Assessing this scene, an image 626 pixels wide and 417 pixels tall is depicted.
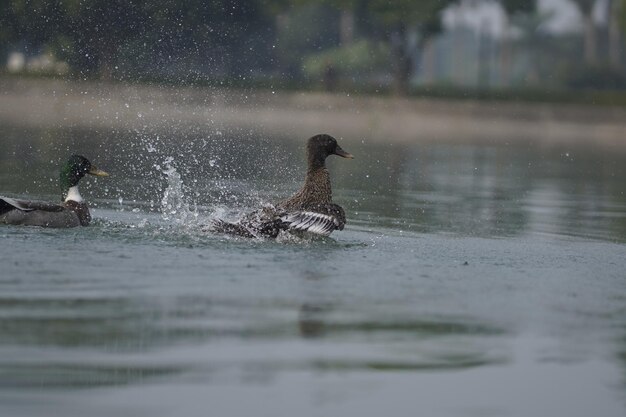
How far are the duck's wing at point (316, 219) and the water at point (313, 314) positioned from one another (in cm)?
15

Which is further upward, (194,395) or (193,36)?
(193,36)

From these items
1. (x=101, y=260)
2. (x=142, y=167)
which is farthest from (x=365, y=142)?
(x=101, y=260)

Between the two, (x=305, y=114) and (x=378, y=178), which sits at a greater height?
Answer: (x=305, y=114)

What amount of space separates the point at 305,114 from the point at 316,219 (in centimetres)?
4082

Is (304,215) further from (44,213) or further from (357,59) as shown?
(357,59)

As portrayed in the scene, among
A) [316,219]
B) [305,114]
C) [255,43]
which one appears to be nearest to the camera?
[316,219]

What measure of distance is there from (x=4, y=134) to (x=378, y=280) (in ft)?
71.1

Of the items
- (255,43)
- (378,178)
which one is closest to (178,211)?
(378,178)

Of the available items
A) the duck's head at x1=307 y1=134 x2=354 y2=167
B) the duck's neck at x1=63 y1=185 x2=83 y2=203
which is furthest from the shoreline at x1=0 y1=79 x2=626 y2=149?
the duck's head at x1=307 y1=134 x2=354 y2=167

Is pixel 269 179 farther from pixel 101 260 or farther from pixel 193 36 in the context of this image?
pixel 193 36

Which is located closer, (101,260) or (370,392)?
(370,392)

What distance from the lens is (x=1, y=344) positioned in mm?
8602

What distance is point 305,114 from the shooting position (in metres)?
54.7

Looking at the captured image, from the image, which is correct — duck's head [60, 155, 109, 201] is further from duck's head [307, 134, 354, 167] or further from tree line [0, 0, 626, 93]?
tree line [0, 0, 626, 93]
